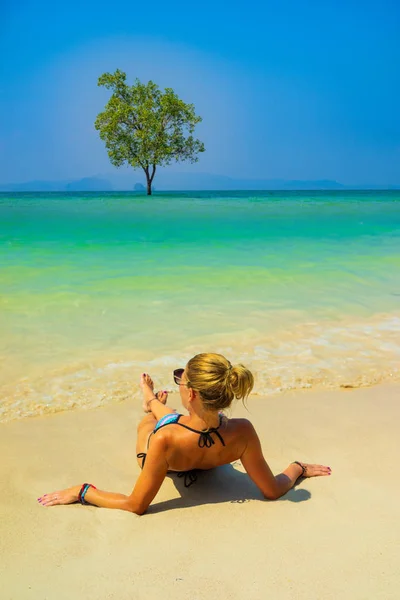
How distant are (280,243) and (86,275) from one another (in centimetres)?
763

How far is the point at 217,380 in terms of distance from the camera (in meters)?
2.50

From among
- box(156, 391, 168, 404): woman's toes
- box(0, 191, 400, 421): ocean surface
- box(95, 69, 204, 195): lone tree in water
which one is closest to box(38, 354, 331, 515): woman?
box(156, 391, 168, 404): woman's toes

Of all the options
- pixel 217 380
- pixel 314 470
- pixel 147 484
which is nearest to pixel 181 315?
pixel 314 470

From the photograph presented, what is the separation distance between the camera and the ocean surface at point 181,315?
4.73 meters

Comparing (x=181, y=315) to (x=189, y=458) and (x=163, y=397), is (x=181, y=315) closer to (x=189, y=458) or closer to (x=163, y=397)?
(x=163, y=397)

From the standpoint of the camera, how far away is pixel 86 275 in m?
10.2

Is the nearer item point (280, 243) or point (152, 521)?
point (152, 521)

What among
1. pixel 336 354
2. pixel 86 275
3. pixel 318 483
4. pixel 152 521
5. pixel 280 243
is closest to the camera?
pixel 152 521

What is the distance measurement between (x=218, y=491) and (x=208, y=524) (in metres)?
0.38

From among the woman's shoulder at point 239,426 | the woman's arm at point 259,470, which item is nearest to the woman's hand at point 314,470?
the woman's arm at point 259,470

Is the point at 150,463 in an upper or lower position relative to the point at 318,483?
upper

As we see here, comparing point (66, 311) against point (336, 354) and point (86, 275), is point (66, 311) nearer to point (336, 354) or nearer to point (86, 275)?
point (86, 275)

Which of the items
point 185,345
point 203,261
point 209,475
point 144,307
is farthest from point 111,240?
point 209,475

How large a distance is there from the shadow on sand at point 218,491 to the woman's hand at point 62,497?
41 centimetres
